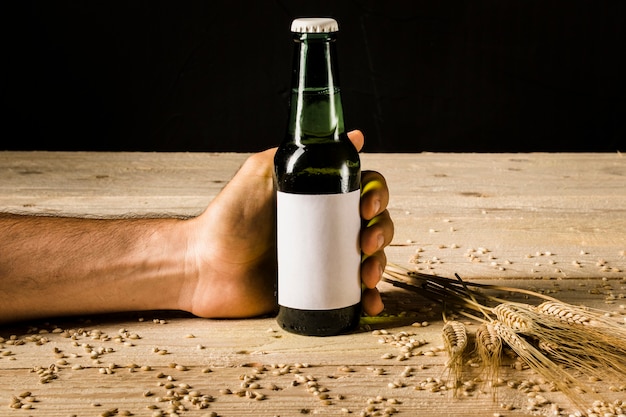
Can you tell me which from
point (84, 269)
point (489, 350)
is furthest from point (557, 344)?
point (84, 269)

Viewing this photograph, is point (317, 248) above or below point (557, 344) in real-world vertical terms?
above

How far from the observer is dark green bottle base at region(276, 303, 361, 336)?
1.24m

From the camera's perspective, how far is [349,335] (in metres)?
1.28
